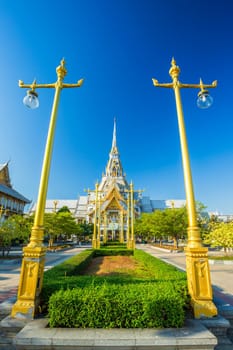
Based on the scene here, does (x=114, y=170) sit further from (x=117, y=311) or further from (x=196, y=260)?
(x=117, y=311)

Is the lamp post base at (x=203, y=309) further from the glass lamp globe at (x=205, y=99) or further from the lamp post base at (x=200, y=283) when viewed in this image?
the glass lamp globe at (x=205, y=99)

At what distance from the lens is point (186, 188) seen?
4824 millimetres

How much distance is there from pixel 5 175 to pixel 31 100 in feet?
115

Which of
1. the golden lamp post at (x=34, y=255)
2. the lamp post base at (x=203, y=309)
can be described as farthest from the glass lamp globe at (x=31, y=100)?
the lamp post base at (x=203, y=309)

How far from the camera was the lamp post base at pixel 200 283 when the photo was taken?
4.01 meters

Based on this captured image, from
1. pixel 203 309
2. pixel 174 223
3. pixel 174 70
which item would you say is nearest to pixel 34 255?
pixel 203 309

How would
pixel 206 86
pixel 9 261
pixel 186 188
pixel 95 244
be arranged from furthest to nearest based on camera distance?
pixel 95 244 → pixel 9 261 → pixel 206 86 → pixel 186 188

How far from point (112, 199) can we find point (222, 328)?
29416mm

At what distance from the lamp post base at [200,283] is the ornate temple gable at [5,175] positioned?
36.5 meters

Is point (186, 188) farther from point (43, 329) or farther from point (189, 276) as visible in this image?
point (43, 329)

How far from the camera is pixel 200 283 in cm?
420

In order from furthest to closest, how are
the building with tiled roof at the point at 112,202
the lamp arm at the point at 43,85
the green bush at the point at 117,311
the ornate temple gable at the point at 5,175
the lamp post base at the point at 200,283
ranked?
the building with tiled roof at the point at 112,202 → the ornate temple gable at the point at 5,175 → the lamp arm at the point at 43,85 → the lamp post base at the point at 200,283 → the green bush at the point at 117,311

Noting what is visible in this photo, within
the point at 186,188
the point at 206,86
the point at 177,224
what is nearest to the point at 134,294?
the point at 186,188

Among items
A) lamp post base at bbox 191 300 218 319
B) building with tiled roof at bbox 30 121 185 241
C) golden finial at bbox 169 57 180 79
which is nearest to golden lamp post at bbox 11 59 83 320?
lamp post base at bbox 191 300 218 319
